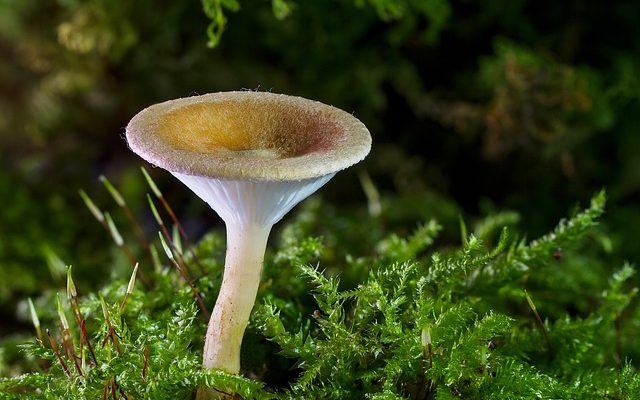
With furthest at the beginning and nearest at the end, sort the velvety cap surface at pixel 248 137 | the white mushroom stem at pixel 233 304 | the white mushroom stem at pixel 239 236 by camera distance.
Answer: the white mushroom stem at pixel 233 304 < the white mushroom stem at pixel 239 236 < the velvety cap surface at pixel 248 137

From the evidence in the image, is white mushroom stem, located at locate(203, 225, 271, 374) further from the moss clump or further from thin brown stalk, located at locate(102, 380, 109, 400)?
thin brown stalk, located at locate(102, 380, 109, 400)

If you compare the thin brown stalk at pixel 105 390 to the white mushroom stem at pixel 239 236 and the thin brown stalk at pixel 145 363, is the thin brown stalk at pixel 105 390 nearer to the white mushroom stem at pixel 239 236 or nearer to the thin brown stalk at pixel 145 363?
the thin brown stalk at pixel 145 363

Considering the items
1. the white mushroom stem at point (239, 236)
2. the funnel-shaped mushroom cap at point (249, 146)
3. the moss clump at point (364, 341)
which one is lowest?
the moss clump at point (364, 341)

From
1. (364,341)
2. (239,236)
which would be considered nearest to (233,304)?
(239,236)

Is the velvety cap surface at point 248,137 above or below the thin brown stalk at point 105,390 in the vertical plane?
above

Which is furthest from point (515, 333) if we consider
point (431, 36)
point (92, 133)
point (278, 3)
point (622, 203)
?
point (92, 133)

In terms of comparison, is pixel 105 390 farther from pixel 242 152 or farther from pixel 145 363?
pixel 242 152

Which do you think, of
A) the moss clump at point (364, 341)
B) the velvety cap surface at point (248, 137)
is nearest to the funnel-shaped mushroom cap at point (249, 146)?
the velvety cap surface at point (248, 137)

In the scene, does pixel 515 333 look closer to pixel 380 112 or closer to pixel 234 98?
pixel 234 98
